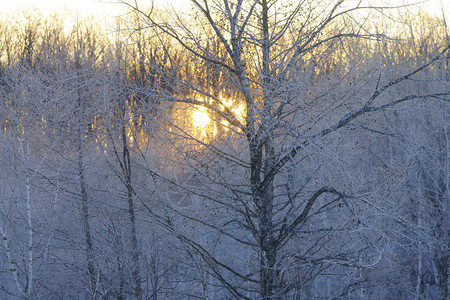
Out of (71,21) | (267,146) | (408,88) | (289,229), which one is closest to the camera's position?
(289,229)

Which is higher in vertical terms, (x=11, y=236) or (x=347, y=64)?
(x=347, y=64)

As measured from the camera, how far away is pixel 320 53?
248 inches

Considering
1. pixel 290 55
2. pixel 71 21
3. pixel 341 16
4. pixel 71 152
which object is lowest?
pixel 290 55

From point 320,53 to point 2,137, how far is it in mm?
9406

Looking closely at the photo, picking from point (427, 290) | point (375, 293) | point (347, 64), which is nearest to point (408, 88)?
point (427, 290)

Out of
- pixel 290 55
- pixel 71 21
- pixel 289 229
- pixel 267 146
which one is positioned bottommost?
pixel 289 229

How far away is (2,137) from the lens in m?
12.4

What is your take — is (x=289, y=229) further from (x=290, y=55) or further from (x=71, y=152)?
(x=71, y=152)

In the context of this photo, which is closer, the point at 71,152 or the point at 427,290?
the point at 71,152

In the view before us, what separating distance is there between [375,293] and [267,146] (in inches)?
339

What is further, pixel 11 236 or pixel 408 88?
pixel 408 88

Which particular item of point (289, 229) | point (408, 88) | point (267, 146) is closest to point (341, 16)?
point (267, 146)

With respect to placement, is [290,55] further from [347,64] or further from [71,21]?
[71,21]

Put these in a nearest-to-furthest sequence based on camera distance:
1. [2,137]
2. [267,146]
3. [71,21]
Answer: [267,146] < [2,137] < [71,21]
